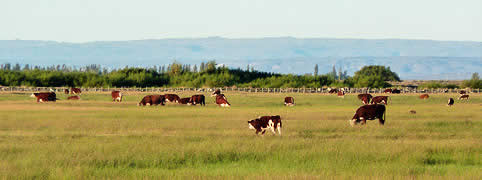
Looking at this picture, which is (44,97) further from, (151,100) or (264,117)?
(264,117)

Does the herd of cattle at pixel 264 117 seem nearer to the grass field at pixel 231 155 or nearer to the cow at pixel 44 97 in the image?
the cow at pixel 44 97

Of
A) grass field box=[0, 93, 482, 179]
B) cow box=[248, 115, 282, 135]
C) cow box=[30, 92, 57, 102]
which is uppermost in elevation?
cow box=[30, 92, 57, 102]

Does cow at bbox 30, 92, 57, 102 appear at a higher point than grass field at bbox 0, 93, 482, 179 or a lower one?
higher

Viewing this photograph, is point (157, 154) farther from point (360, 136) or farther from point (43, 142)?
point (360, 136)

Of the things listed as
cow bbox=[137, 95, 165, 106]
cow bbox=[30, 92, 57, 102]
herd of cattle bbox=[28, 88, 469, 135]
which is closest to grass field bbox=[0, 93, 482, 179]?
herd of cattle bbox=[28, 88, 469, 135]

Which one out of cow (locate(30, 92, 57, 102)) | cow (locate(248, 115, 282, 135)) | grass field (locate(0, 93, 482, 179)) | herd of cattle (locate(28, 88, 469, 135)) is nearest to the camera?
grass field (locate(0, 93, 482, 179))

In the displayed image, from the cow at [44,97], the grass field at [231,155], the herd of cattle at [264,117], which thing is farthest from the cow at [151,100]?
the grass field at [231,155]

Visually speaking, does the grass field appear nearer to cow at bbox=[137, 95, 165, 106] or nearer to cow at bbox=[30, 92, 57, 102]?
cow at bbox=[137, 95, 165, 106]

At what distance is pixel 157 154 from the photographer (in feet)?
58.7

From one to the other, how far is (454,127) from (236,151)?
45.0 feet

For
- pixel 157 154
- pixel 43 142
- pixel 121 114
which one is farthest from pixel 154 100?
pixel 157 154

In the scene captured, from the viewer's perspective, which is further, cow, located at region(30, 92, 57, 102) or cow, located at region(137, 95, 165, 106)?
cow, located at region(30, 92, 57, 102)

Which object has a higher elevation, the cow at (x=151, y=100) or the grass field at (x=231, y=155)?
the cow at (x=151, y=100)

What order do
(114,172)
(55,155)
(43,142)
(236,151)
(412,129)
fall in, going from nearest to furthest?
(114,172) < (55,155) < (236,151) < (43,142) < (412,129)
